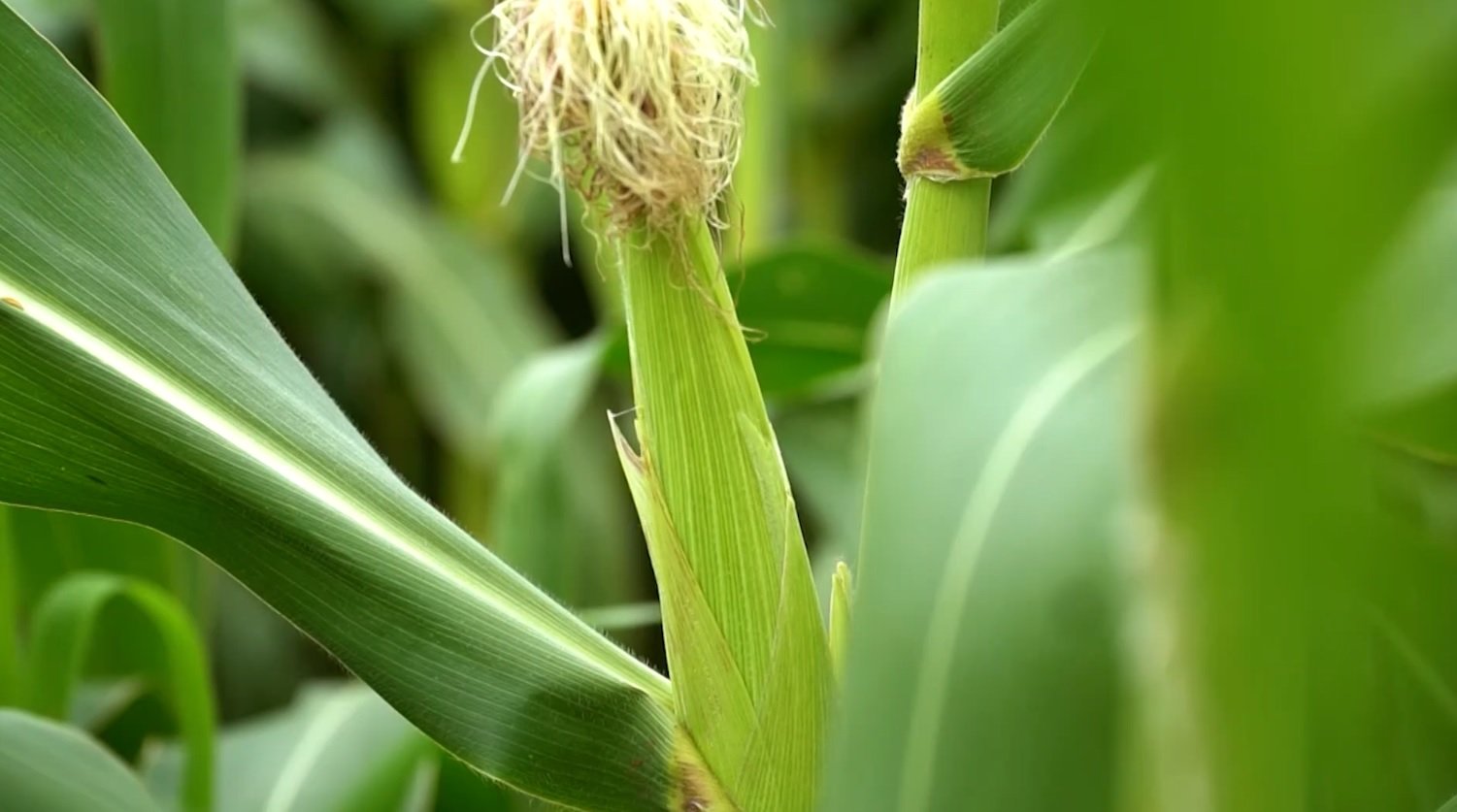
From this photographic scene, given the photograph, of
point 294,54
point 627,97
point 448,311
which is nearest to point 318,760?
point 627,97

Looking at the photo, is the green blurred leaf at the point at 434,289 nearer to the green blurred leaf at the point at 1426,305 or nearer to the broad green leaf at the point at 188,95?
the broad green leaf at the point at 188,95

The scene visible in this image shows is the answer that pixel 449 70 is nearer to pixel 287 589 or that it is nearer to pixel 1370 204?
pixel 287 589

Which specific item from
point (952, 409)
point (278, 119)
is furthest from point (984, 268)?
point (278, 119)

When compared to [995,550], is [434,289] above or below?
above

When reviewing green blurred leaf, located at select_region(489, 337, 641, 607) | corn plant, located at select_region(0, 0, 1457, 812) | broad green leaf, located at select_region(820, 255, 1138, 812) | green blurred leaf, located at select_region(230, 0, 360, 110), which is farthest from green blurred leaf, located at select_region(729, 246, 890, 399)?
green blurred leaf, located at select_region(230, 0, 360, 110)

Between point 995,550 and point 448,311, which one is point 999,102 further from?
point 448,311

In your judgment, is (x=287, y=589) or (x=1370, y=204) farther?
(x=287, y=589)

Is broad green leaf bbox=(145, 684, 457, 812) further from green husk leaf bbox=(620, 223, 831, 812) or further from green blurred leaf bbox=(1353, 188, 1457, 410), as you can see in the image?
green blurred leaf bbox=(1353, 188, 1457, 410)
